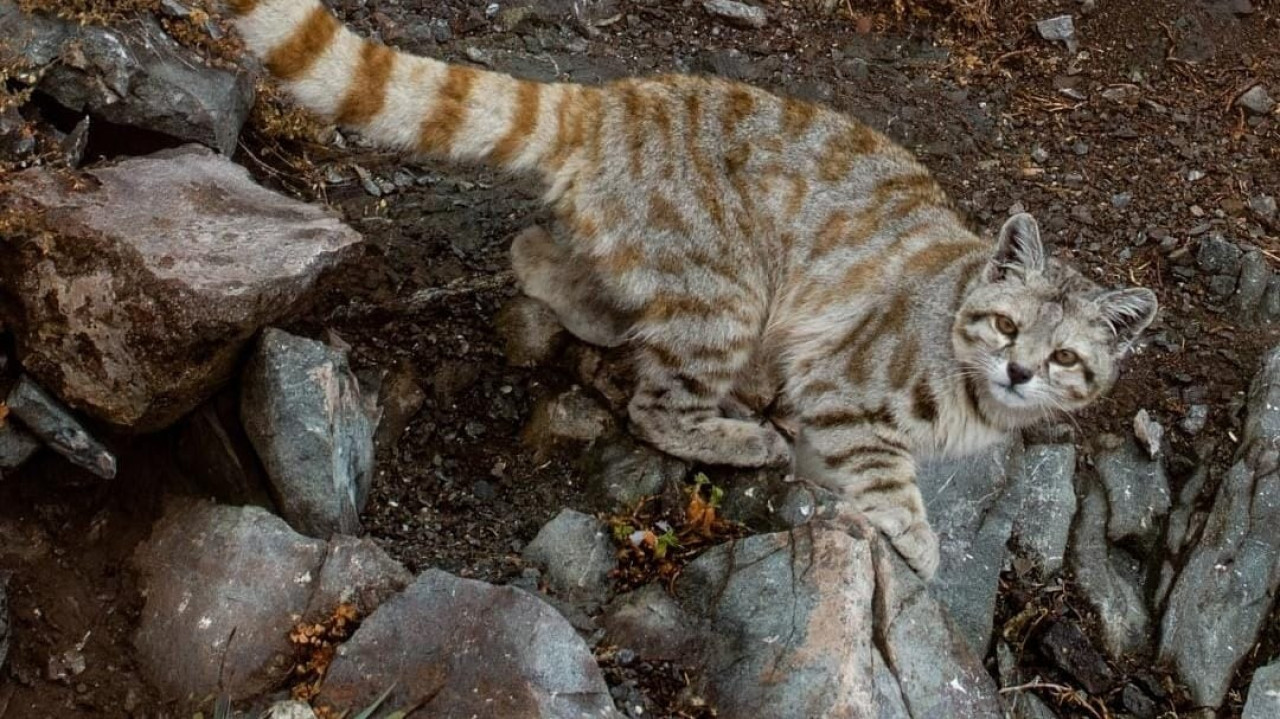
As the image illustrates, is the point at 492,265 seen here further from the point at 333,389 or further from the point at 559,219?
the point at 333,389

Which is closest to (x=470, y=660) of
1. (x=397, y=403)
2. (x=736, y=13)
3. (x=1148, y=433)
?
(x=397, y=403)

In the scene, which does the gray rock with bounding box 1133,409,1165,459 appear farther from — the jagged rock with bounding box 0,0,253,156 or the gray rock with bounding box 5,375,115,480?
the gray rock with bounding box 5,375,115,480

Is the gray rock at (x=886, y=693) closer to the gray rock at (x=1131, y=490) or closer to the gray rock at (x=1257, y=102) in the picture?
the gray rock at (x=1131, y=490)

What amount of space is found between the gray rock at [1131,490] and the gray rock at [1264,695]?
0.85 m

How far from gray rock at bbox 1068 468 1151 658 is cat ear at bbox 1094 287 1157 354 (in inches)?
45.6

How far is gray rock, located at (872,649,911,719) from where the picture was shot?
4457 millimetres

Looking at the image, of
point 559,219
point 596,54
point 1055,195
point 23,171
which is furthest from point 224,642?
point 1055,195

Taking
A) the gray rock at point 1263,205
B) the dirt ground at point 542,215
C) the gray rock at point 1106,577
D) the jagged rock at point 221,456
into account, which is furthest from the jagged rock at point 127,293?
the gray rock at point 1263,205

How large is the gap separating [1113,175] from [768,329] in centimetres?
308

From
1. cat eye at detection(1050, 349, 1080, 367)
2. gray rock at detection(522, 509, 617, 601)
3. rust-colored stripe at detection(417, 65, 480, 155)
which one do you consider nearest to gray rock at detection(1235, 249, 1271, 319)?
cat eye at detection(1050, 349, 1080, 367)

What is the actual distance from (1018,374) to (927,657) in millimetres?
1244

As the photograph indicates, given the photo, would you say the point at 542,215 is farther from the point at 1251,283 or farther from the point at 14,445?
the point at 1251,283

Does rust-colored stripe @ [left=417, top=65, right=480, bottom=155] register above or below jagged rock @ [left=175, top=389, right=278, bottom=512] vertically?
above

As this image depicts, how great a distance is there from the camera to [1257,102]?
808 cm
